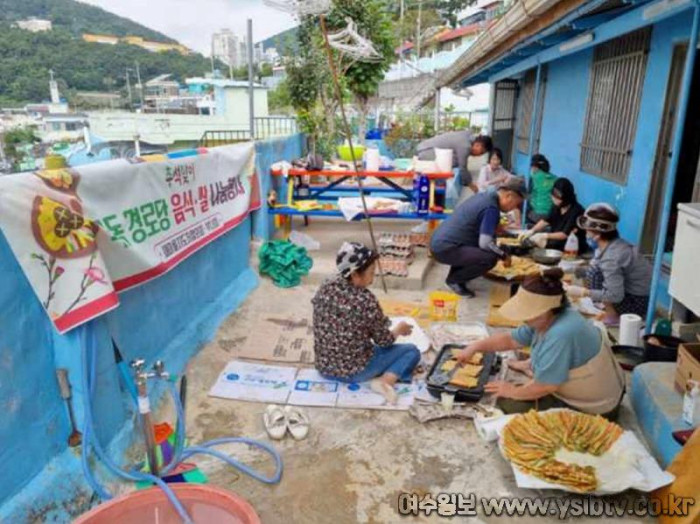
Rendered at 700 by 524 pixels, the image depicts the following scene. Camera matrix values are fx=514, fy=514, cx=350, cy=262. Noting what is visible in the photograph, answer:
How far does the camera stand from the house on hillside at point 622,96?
15.2 ft

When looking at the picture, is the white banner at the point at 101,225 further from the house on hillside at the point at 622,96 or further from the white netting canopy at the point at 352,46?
the white netting canopy at the point at 352,46

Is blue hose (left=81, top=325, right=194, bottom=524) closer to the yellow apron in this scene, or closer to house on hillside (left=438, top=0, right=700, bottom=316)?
the yellow apron

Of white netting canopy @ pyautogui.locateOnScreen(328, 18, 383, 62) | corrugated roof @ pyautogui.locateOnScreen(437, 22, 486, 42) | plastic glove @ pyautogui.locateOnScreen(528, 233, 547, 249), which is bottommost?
plastic glove @ pyautogui.locateOnScreen(528, 233, 547, 249)

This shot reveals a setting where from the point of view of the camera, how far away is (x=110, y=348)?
270cm

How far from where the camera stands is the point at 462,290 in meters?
5.32

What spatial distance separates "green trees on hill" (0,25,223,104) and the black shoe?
19006 mm

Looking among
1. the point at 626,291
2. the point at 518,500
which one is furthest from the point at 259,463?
the point at 626,291

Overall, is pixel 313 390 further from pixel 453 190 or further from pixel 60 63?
pixel 60 63

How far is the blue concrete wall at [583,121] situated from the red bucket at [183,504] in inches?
192

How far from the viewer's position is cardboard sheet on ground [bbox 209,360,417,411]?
10.9ft

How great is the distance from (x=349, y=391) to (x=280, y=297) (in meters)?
2.00

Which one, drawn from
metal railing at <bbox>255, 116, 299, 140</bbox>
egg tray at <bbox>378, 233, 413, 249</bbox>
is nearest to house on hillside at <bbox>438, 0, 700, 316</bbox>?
egg tray at <bbox>378, 233, 413, 249</bbox>

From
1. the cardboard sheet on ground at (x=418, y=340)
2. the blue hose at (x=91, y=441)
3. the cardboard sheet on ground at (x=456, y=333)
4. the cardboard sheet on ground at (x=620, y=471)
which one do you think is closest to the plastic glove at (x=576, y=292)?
the cardboard sheet on ground at (x=456, y=333)

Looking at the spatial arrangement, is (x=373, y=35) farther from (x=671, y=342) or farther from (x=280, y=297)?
(x=671, y=342)
